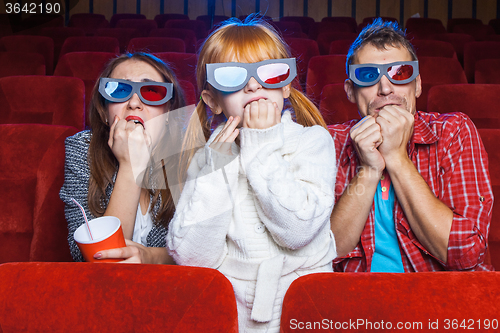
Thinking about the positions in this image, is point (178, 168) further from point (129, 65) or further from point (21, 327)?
point (21, 327)

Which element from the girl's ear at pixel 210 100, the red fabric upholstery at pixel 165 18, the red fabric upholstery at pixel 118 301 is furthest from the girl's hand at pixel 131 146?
the red fabric upholstery at pixel 165 18

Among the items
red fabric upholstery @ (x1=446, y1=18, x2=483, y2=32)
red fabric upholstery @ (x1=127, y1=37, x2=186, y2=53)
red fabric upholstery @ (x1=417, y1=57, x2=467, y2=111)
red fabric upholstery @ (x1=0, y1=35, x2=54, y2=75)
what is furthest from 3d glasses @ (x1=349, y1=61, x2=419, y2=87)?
red fabric upholstery @ (x1=446, y1=18, x2=483, y2=32)

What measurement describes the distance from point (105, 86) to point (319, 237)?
1.37 feet

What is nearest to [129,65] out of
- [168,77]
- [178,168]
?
[168,77]

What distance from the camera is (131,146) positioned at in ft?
2.11

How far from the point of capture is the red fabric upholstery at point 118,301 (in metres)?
0.35

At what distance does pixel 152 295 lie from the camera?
0.35 meters

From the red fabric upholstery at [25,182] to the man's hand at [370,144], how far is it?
509mm

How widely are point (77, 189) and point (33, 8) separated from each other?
10.2ft

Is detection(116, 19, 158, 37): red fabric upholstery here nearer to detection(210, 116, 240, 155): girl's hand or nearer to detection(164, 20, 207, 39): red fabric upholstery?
detection(164, 20, 207, 39): red fabric upholstery

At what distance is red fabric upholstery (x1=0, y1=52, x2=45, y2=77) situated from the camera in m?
1.51

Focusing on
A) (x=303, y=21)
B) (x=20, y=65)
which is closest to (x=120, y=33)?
(x=20, y=65)

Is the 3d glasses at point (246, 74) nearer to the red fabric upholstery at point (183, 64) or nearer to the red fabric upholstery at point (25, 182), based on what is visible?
the red fabric upholstery at point (25, 182)

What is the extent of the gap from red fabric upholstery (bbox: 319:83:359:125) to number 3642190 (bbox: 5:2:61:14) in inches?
105
